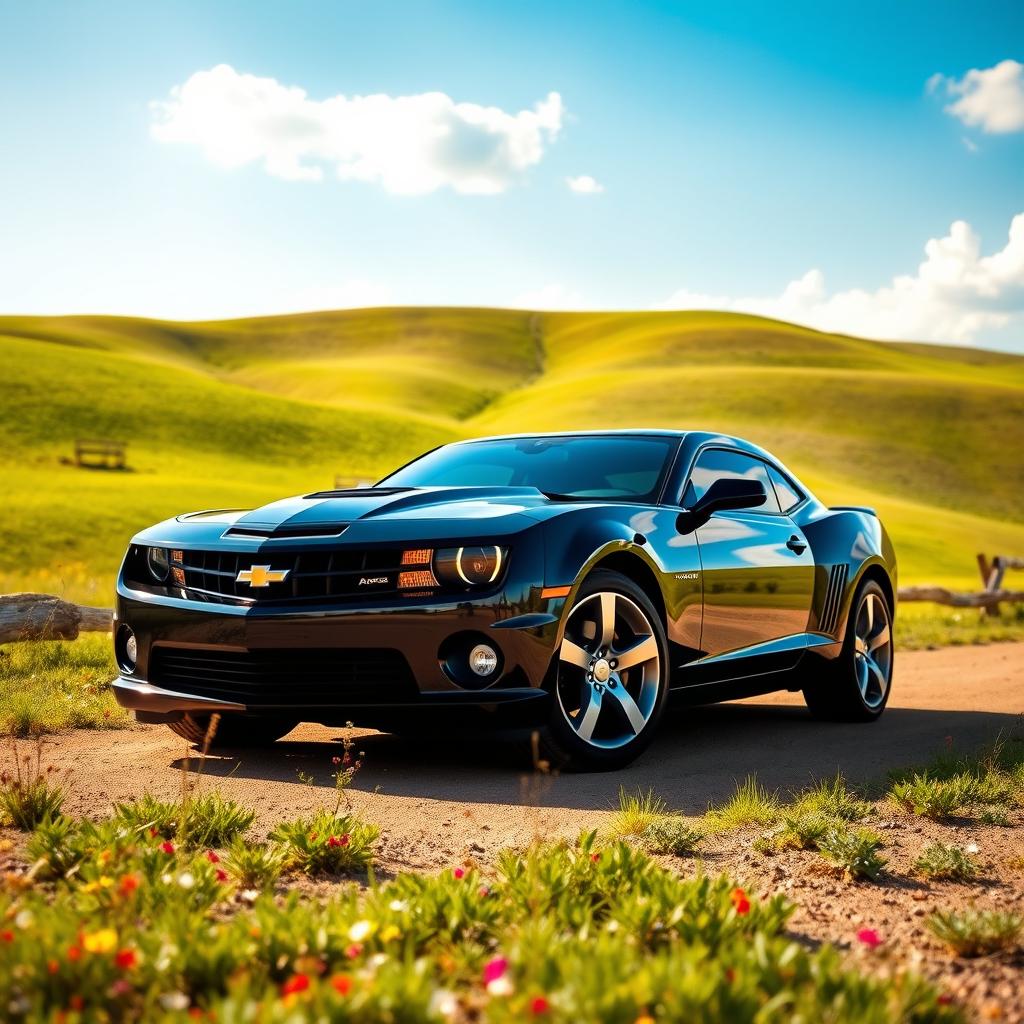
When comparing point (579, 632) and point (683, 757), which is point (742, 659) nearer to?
point (683, 757)

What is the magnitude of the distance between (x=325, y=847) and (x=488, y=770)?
196 cm

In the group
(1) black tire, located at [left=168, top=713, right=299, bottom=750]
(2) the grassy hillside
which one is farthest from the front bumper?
(2) the grassy hillside

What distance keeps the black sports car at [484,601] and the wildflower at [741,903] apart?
185cm

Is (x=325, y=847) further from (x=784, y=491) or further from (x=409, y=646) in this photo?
(x=784, y=491)

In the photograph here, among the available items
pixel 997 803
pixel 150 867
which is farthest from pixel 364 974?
pixel 997 803

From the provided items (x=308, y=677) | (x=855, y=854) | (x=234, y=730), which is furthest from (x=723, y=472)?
(x=855, y=854)

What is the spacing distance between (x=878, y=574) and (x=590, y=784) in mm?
3454

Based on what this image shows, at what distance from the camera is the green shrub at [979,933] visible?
9.92 ft

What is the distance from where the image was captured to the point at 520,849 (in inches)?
159

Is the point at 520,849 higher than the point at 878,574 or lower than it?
lower

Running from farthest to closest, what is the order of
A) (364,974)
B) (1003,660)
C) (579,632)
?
(1003,660)
(579,632)
(364,974)

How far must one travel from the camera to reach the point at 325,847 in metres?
3.77

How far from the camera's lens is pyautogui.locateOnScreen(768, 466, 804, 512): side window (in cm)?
736

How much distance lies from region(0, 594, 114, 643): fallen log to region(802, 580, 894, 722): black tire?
4.72 m
